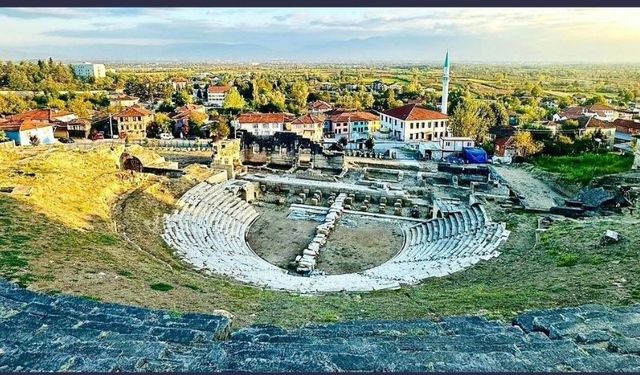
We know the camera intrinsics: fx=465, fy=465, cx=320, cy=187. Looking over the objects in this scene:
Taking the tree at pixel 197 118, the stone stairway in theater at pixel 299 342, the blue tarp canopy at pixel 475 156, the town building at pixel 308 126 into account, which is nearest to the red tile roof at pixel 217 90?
the tree at pixel 197 118

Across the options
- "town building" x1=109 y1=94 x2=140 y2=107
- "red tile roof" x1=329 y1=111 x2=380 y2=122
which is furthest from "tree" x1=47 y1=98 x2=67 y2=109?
"red tile roof" x1=329 y1=111 x2=380 y2=122

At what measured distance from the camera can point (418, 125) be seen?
53469 mm

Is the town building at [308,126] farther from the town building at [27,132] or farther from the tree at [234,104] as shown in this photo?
the town building at [27,132]

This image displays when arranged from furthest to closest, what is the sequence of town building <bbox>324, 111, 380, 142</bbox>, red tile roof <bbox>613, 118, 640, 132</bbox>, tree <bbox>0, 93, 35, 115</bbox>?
tree <bbox>0, 93, 35, 115</bbox>, town building <bbox>324, 111, 380, 142</bbox>, red tile roof <bbox>613, 118, 640, 132</bbox>

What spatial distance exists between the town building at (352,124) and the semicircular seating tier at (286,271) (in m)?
34.8

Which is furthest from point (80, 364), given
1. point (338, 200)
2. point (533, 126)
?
A: point (533, 126)

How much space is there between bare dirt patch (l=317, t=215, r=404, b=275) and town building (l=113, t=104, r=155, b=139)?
41480 mm

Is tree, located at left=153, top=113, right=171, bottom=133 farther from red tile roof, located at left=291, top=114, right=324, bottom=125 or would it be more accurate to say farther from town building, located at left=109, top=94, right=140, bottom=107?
town building, located at left=109, top=94, right=140, bottom=107

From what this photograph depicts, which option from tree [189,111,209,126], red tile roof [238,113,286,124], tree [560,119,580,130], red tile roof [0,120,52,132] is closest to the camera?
red tile roof [0,120,52,132]

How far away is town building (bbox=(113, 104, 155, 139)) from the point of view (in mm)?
57812

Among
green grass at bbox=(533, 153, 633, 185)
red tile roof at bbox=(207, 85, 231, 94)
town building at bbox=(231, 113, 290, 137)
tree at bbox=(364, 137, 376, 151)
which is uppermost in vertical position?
red tile roof at bbox=(207, 85, 231, 94)

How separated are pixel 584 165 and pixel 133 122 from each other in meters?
50.0

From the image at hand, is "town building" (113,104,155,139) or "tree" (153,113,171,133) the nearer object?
"town building" (113,104,155,139)

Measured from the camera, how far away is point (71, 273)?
10.5 m
